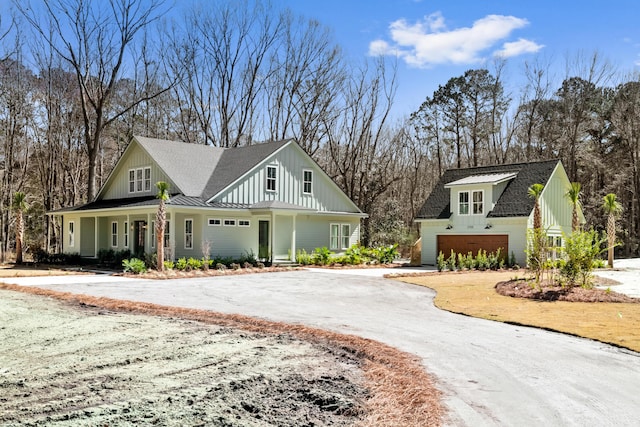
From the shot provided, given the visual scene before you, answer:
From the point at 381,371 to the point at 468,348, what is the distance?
87.6 inches

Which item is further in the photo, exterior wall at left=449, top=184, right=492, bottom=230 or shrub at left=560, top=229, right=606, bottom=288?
exterior wall at left=449, top=184, right=492, bottom=230

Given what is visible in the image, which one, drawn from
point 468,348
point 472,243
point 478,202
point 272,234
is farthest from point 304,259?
point 468,348

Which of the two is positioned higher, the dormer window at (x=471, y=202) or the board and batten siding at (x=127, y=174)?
the board and batten siding at (x=127, y=174)

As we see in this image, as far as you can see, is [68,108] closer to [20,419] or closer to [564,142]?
[564,142]

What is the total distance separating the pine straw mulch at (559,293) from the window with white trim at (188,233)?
47.3 ft

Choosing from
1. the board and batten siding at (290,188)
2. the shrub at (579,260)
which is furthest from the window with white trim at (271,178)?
the shrub at (579,260)

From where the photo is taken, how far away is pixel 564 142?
4253 cm

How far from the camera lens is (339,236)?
32.2 metres

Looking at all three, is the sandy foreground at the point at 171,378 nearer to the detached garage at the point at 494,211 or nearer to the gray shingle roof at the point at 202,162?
the gray shingle roof at the point at 202,162

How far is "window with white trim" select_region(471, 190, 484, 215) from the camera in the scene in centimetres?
2894

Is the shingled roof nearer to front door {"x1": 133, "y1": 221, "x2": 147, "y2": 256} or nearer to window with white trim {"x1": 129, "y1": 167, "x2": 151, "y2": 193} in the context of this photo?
window with white trim {"x1": 129, "y1": 167, "x2": 151, "y2": 193}

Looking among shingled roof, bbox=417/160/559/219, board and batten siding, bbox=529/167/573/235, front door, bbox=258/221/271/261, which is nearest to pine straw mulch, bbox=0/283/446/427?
front door, bbox=258/221/271/261

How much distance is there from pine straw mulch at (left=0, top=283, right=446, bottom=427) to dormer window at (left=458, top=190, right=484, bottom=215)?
787 inches

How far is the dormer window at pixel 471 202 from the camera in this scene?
2900 centimetres
